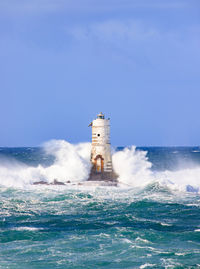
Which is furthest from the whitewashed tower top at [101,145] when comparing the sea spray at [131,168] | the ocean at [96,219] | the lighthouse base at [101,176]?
the sea spray at [131,168]

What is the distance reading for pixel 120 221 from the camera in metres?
25.1

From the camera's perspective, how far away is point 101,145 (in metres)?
39.4

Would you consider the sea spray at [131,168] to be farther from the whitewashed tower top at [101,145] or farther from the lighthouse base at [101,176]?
the whitewashed tower top at [101,145]

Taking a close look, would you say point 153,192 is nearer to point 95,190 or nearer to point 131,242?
point 95,190

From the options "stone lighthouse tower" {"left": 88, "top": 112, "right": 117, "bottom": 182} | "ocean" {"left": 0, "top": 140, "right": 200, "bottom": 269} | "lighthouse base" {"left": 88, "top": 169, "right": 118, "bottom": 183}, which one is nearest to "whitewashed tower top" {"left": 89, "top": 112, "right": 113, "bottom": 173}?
"stone lighthouse tower" {"left": 88, "top": 112, "right": 117, "bottom": 182}

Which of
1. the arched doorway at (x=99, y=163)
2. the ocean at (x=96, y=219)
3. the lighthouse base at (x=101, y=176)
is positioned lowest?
the ocean at (x=96, y=219)

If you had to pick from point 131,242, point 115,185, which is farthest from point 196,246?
point 115,185

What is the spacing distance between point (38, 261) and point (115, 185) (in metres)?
19.3

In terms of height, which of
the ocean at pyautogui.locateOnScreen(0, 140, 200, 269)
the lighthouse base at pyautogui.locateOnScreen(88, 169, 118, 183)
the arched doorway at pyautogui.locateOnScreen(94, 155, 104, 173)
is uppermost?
the arched doorway at pyautogui.locateOnScreen(94, 155, 104, 173)

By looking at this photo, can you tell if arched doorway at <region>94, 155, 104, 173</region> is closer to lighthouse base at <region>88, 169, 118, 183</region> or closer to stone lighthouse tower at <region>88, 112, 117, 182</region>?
stone lighthouse tower at <region>88, 112, 117, 182</region>

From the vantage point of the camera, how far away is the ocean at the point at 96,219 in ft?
61.5

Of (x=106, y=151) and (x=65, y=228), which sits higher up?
(x=106, y=151)

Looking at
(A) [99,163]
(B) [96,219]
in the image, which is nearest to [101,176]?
(A) [99,163]

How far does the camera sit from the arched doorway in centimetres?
3959
